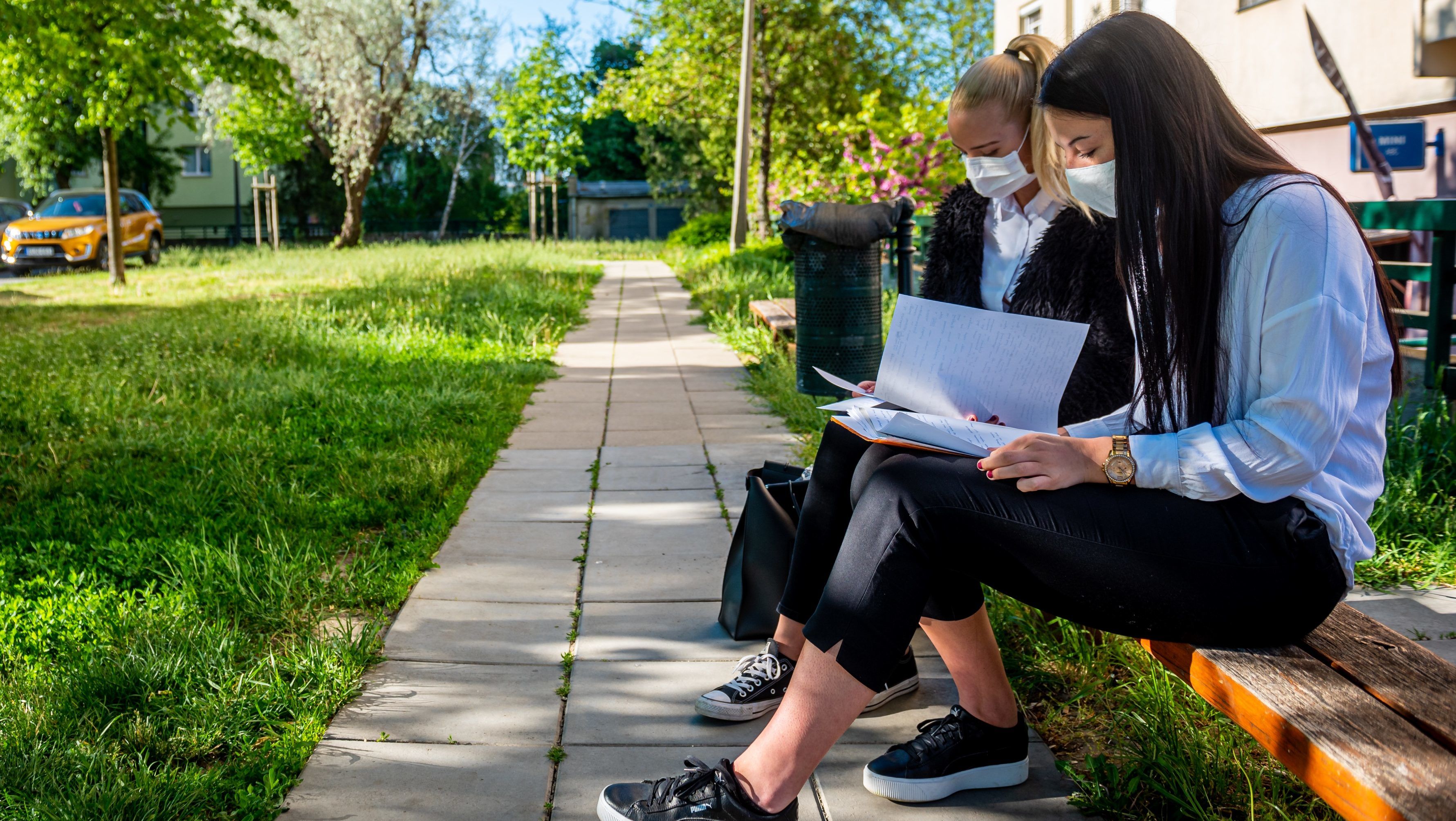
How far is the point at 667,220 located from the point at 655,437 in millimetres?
38181

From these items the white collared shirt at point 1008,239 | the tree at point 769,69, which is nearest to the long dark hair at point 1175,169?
the white collared shirt at point 1008,239

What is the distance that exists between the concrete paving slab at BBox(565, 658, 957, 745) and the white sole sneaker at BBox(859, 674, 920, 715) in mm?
12

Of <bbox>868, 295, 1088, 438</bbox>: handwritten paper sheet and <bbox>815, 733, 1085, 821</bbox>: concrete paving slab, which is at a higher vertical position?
<bbox>868, 295, 1088, 438</bbox>: handwritten paper sheet

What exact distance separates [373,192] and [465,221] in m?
3.48

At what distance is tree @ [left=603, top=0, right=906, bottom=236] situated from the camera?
73.0 ft

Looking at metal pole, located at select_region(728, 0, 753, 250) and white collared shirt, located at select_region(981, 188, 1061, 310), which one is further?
metal pole, located at select_region(728, 0, 753, 250)

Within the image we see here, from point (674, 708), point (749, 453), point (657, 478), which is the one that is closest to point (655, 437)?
point (749, 453)

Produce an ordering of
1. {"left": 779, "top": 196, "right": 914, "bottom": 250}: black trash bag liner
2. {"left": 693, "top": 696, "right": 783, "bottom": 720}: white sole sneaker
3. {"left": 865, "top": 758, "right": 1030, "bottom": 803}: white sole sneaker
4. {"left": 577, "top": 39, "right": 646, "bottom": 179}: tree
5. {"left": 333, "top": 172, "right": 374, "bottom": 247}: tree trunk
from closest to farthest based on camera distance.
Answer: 1. {"left": 865, "top": 758, "right": 1030, "bottom": 803}: white sole sneaker
2. {"left": 693, "top": 696, "right": 783, "bottom": 720}: white sole sneaker
3. {"left": 779, "top": 196, "right": 914, "bottom": 250}: black trash bag liner
4. {"left": 333, "top": 172, "right": 374, "bottom": 247}: tree trunk
5. {"left": 577, "top": 39, "right": 646, "bottom": 179}: tree

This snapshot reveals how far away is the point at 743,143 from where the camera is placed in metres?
18.3

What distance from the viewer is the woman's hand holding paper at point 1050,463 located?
1.96 meters

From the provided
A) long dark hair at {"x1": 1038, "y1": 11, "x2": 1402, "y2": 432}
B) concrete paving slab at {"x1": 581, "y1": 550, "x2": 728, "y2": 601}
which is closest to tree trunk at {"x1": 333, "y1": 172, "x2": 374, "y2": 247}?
concrete paving slab at {"x1": 581, "y1": 550, "x2": 728, "y2": 601}

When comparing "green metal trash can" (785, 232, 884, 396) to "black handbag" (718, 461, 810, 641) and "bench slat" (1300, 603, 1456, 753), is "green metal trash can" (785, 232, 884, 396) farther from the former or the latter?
"bench slat" (1300, 603, 1456, 753)

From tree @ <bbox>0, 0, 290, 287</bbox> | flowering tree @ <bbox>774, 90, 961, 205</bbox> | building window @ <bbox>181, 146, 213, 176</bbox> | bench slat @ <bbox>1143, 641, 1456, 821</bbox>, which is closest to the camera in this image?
bench slat @ <bbox>1143, 641, 1456, 821</bbox>

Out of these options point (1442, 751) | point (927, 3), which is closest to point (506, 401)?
point (1442, 751)
